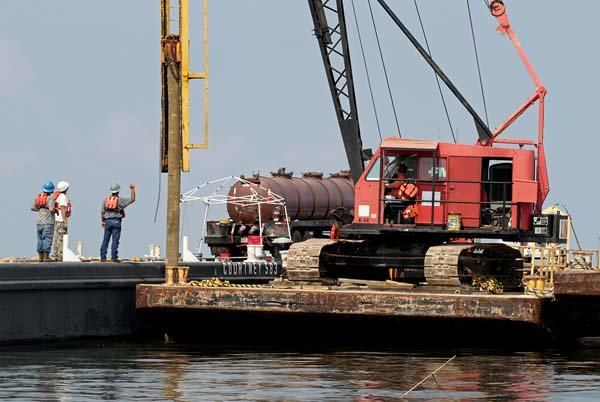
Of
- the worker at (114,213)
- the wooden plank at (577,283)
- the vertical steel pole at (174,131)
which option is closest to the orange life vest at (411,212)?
the wooden plank at (577,283)

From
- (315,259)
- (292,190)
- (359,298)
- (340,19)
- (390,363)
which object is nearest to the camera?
(390,363)

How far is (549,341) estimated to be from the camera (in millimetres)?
26344

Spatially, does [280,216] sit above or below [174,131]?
below

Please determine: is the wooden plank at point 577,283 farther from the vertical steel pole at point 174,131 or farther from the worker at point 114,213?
the worker at point 114,213

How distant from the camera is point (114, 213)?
28.5m

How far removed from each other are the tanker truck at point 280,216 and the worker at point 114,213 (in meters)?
12.3

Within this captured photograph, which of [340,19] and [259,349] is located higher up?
Result: [340,19]

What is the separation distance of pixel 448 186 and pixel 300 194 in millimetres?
Answer: 16051

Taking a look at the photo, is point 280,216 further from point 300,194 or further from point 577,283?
point 577,283

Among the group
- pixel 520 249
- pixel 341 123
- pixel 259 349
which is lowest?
pixel 259 349

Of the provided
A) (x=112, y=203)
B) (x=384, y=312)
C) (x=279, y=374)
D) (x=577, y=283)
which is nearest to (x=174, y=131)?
(x=112, y=203)

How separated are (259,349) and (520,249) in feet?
19.0

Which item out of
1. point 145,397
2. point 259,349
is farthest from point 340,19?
point 145,397

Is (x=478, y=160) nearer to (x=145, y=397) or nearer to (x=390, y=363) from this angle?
(x=390, y=363)
